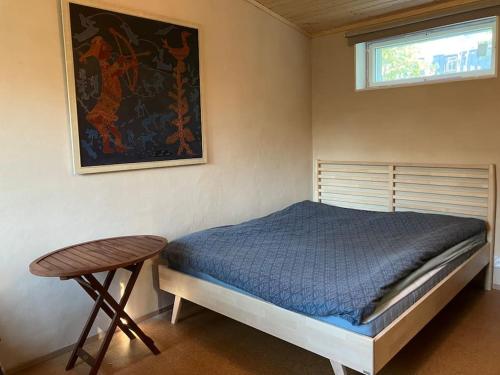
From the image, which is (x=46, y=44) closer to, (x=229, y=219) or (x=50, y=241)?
(x=50, y=241)

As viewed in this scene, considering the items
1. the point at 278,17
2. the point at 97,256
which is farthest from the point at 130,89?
the point at 278,17

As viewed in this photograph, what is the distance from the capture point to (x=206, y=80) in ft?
9.89

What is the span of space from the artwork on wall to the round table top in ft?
1.46

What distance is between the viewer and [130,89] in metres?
2.54

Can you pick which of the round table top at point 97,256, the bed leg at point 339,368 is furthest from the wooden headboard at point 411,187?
the round table top at point 97,256

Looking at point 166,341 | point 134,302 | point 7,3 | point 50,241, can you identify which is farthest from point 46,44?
point 166,341

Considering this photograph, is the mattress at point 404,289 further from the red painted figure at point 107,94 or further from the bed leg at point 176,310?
the red painted figure at point 107,94

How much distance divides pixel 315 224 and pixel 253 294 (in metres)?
1.21

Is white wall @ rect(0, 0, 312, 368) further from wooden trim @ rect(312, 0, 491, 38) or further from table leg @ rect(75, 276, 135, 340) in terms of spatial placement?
wooden trim @ rect(312, 0, 491, 38)

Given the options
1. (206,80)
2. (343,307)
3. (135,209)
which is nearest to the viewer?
(343,307)

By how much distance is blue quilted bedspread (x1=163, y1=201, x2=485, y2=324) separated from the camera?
1.89 metres

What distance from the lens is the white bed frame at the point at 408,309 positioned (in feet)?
5.90

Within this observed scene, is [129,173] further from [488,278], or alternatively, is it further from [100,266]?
[488,278]

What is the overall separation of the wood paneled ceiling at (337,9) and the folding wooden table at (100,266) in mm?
2229
